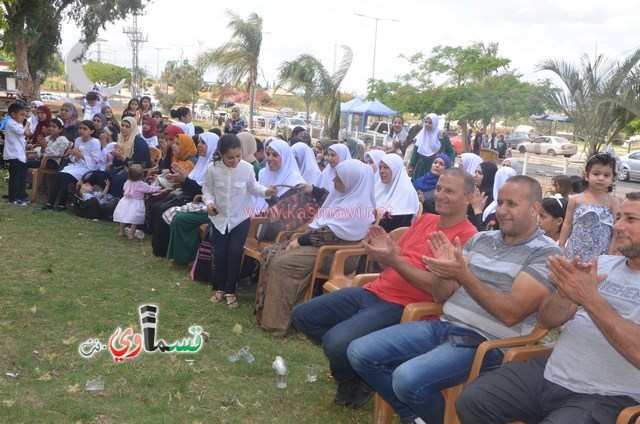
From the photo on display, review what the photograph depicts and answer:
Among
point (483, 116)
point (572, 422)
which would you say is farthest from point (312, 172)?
point (483, 116)

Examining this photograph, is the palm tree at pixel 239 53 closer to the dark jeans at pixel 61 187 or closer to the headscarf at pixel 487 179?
the dark jeans at pixel 61 187

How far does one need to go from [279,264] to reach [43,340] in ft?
5.73

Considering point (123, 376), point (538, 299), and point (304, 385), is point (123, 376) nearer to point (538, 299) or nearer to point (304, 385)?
point (304, 385)

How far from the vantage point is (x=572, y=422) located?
249 centimetres

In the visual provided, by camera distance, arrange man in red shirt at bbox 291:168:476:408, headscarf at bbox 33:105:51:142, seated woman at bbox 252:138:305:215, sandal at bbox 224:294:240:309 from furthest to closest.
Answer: headscarf at bbox 33:105:51:142
seated woman at bbox 252:138:305:215
sandal at bbox 224:294:240:309
man in red shirt at bbox 291:168:476:408

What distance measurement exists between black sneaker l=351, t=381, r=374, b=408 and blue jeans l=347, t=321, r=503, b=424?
1.69ft

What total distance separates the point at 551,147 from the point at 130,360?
35040 millimetres

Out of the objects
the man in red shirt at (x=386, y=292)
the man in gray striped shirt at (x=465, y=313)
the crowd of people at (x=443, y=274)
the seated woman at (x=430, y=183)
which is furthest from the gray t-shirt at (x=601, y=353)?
the seated woman at (x=430, y=183)

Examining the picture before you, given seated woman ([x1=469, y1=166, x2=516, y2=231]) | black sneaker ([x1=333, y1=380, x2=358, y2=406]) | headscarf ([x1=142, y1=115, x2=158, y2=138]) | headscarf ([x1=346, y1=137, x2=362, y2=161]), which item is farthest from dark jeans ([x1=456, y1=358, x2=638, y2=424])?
headscarf ([x1=142, y1=115, x2=158, y2=138])

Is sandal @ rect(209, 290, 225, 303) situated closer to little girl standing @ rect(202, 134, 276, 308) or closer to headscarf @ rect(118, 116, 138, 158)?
little girl standing @ rect(202, 134, 276, 308)

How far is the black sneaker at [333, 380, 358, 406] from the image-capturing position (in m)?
3.78

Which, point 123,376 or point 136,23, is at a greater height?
point 136,23

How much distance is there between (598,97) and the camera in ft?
33.1

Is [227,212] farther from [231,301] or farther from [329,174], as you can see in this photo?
[329,174]
